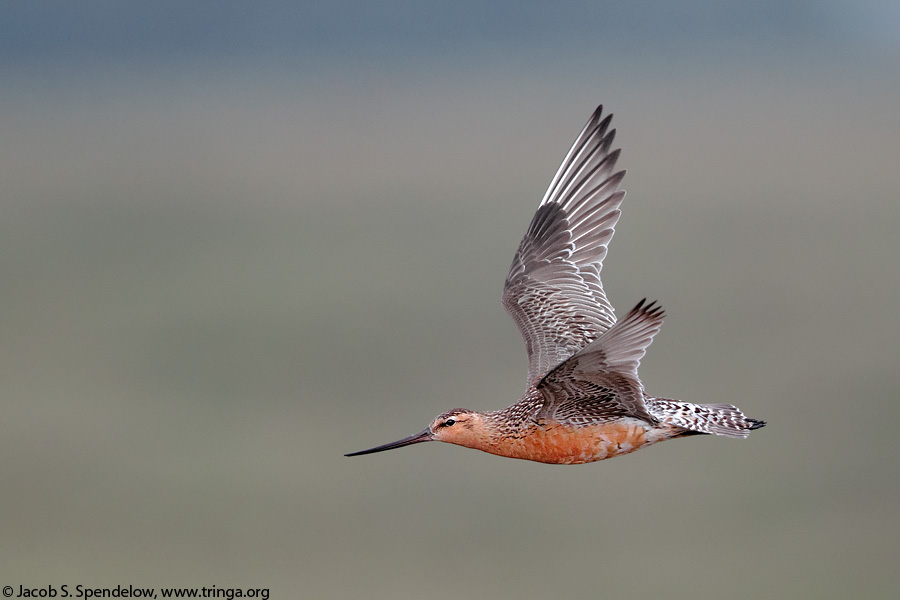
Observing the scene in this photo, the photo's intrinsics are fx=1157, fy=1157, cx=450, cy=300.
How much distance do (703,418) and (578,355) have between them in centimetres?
169

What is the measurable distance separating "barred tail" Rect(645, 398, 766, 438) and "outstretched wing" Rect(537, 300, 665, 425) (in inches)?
11.6

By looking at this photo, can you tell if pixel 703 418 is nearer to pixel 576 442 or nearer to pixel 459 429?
pixel 576 442

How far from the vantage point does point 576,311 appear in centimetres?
1017

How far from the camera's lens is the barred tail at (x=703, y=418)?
855cm

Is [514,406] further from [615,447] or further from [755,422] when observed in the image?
[755,422]

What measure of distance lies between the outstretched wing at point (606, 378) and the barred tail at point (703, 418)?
30 centimetres

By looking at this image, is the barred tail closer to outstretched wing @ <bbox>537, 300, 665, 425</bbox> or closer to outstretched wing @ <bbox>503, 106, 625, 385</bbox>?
outstretched wing @ <bbox>537, 300, 665, 425</bbox>

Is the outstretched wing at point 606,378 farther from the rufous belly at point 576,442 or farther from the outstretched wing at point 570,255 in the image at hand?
the outstretched wing at point 570,255

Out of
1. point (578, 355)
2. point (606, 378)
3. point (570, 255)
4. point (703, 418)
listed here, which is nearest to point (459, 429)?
point (606, 378)

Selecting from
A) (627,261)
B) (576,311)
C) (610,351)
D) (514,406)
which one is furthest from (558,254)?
(627,261)

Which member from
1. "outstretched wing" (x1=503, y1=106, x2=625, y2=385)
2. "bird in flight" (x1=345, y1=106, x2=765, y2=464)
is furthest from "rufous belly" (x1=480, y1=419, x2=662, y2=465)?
"outstretched wing" (x1=503, y1=106, x2=625, y2=385)

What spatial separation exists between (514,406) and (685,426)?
4.27 ft

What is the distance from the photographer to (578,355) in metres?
7.60

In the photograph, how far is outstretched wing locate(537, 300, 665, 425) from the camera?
740 centimetres
